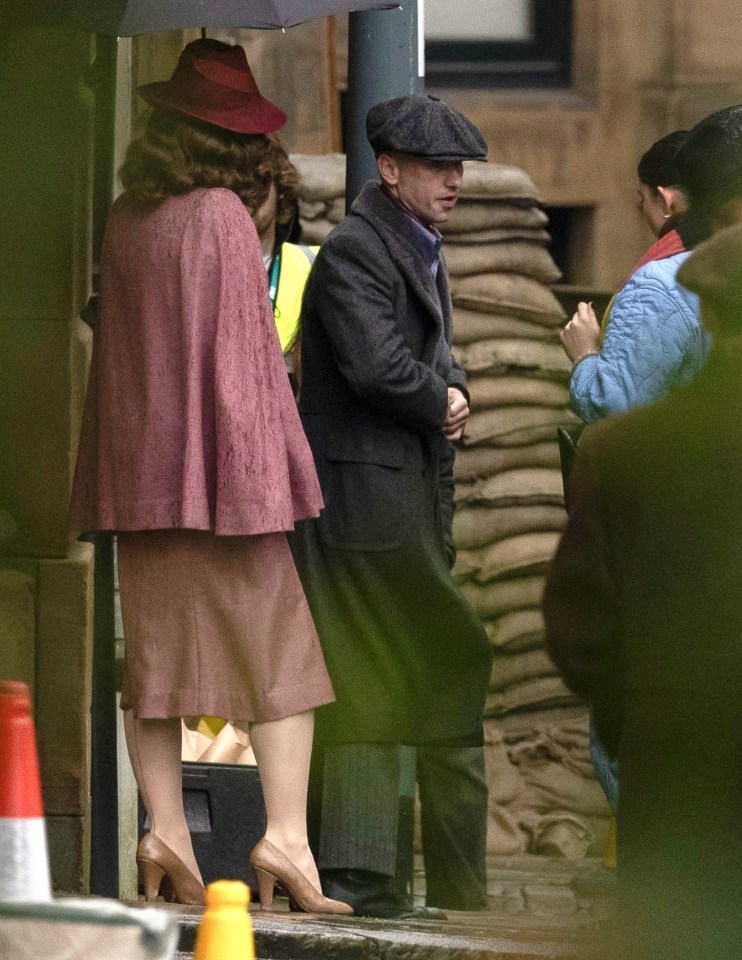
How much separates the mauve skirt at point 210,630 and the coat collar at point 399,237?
825mm

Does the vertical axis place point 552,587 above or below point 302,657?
above

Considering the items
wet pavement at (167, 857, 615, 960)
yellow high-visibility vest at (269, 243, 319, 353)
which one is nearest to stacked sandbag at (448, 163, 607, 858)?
wet pavement at (167, 857, 615, 960)

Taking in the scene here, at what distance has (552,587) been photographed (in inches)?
152

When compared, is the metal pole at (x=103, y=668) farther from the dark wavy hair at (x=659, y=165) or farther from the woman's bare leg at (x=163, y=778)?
the dark wavy hair at (x=659, y=165)

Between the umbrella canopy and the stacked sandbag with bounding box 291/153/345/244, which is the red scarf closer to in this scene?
the umbrella canopy

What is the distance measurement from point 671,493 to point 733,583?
17 cm

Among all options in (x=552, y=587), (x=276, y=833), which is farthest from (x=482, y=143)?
(x=552, y=587)

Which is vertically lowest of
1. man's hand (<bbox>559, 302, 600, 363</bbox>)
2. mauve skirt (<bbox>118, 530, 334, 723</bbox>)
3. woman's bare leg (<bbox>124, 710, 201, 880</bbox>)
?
woman's bare leg (<bbox>124, 710, 201, 880</bbox>)

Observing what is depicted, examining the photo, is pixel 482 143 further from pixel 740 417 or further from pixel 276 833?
pixel 740 417

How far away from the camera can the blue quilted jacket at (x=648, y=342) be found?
5336 millimetres

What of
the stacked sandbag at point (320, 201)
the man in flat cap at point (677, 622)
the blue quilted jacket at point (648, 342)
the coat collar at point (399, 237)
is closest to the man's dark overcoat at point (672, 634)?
the man in flat cap at point (677, 622)

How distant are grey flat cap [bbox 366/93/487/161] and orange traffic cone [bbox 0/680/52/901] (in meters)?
2.65

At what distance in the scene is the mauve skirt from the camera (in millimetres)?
5285

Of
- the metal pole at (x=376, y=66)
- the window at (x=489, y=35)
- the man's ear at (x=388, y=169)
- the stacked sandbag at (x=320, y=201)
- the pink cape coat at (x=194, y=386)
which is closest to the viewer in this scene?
the pink cape coat at (x=194, y=386)
